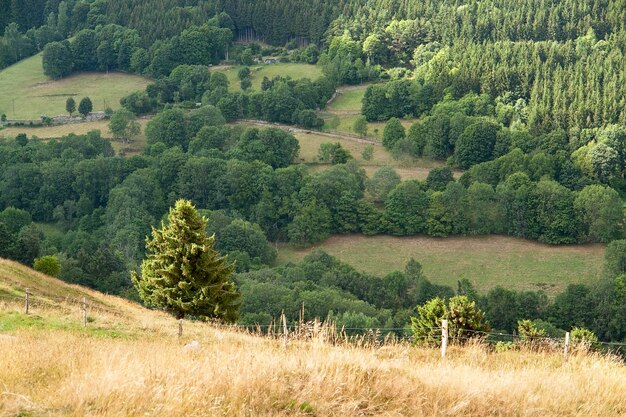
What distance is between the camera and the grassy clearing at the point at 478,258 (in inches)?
3761

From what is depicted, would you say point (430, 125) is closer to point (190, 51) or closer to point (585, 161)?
point (585, 161)

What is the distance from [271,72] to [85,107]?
117 ft

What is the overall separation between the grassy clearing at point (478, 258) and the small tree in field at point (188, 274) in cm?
5813

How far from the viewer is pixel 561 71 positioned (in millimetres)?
140500

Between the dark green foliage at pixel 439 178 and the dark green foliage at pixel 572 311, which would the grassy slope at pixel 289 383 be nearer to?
the dark green foliage at pixel 572 311

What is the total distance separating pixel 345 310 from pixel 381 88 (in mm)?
74007

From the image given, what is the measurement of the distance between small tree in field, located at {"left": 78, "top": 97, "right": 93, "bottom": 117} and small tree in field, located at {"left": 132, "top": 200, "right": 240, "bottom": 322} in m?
120

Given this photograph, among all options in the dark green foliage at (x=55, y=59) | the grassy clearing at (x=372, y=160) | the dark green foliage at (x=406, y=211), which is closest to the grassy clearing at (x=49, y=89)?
the dark green foliage at (x=55, y=59)

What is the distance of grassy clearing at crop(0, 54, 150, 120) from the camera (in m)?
157

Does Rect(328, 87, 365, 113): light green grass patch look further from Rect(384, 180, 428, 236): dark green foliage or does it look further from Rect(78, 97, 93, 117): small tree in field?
Rect(78, 97, 93, 117): small tree in field

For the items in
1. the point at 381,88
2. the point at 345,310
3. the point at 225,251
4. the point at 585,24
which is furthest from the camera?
the point at 585,24

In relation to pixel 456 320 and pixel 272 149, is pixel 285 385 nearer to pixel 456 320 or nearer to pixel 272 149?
pixel 456 320

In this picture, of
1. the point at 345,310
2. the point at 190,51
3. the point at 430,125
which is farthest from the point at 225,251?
the point at 190,51

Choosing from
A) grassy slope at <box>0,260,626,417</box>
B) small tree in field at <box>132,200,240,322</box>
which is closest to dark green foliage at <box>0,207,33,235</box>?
small tree in field at <box>132,200,240,322</box>
